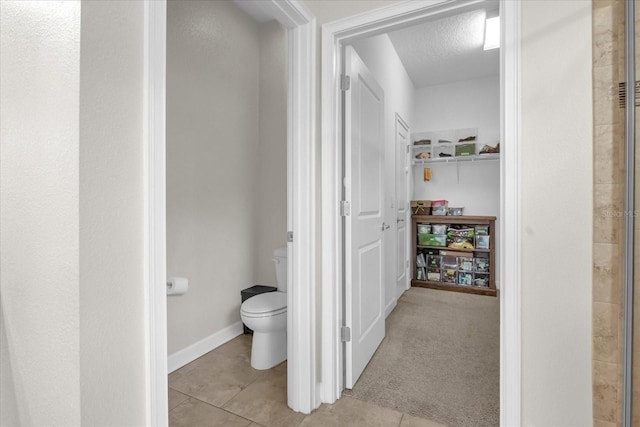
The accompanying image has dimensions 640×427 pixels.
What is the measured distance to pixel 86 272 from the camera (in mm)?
835

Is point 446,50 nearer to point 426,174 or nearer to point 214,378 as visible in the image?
point 426,174

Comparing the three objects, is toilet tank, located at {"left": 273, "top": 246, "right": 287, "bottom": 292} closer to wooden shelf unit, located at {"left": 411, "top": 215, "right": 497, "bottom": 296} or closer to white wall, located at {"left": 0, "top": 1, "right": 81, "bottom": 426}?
white wall, located at {"left": 0, "top": 1, "right": 81, "bottom": 426}

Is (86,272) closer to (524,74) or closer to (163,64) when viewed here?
(163,64)

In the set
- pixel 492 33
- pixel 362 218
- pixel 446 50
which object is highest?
pixel 446 50

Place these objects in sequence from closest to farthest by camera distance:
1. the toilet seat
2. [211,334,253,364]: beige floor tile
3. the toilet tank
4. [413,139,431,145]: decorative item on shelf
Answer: the toilet seat → [211,334,253,364]: beige floor tile → the toilet tank → [413,139,431,145]: decorative item on shelf

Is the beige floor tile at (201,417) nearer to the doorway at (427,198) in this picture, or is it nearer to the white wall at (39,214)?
the doorway at (427,198)

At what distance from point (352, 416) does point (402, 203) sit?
2.82 metres

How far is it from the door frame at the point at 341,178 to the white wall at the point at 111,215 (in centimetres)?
99

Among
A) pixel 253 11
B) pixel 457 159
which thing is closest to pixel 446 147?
pixel 457 159

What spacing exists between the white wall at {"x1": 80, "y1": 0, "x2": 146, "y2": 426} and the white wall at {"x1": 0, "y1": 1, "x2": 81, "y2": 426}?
0.08 feet

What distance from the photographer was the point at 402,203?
407 centimetres

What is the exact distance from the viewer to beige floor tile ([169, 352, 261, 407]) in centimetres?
186

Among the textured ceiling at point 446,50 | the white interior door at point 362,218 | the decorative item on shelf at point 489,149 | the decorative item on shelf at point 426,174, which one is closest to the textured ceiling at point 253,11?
Result: the white interior door at point 362,218

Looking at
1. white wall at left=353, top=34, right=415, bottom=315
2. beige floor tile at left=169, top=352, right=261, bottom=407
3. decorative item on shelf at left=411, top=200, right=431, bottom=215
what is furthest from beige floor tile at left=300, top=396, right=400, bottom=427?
decorative item on shelf at left=411, top=200, right=431, bottom=215
